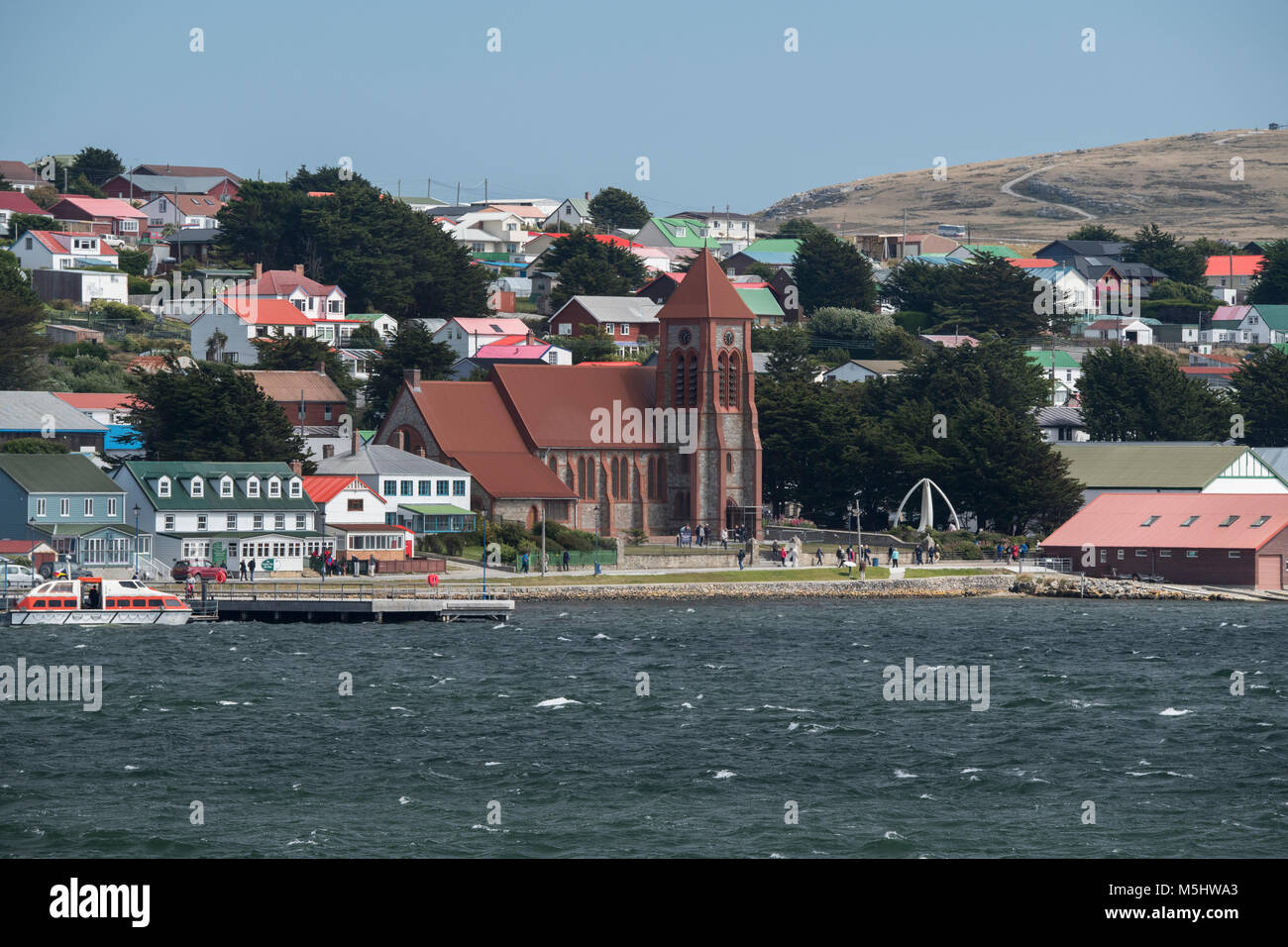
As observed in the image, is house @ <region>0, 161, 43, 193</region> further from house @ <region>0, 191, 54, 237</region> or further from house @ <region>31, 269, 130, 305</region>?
house @ <region>31, 269, 130, 305</region>

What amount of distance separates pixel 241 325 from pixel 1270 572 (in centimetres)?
6800

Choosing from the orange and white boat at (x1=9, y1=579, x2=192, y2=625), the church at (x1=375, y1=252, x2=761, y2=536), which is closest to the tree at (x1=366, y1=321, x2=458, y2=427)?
the church at (x1=375, y1=252, x2=761, y2=536)

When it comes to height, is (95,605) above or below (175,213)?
below

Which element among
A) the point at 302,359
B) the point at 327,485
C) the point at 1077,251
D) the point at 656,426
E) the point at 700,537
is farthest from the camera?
the point at 1077,251

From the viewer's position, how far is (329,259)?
484ft

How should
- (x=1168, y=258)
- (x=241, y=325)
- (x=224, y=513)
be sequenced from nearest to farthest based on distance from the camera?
(x=224, y=513)
(x=241, y=325)
(x=1168, y=258)

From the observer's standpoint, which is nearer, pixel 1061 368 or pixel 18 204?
pixel 1061 368

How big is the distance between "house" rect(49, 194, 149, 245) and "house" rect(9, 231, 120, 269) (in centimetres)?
2127

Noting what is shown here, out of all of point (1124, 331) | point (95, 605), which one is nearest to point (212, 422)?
point (95, 605)

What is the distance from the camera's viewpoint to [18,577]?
236 ft

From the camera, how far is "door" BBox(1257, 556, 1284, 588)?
88.9 meters

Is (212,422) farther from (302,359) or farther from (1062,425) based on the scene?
(1062,425)

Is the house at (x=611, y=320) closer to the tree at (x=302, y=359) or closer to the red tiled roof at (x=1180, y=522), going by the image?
the tree at (x=302, y=359)
